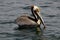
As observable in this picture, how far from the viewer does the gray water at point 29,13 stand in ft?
47.6

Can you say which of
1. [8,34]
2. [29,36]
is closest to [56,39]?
[29,36]

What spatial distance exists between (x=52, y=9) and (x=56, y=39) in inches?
217

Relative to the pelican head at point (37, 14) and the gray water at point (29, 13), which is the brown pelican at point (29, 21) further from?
the gray water at point (29, 13)

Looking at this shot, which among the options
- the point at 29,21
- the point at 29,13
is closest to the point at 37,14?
the point at 29,21

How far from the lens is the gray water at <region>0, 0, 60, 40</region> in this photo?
14.5 m

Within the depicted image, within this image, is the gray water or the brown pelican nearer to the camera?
the gray water

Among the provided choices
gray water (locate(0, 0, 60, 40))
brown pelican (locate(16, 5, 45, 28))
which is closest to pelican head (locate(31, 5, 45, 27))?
brown pelican (locate(16, 5, 45, 28))

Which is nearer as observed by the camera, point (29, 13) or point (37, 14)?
point (37, 14)

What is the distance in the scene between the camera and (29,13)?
18.8 metres

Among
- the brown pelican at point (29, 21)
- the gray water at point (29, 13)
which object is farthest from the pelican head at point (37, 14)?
the gray water at point (29, 13)

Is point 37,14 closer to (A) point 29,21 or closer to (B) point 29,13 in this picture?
(A) point 29,21

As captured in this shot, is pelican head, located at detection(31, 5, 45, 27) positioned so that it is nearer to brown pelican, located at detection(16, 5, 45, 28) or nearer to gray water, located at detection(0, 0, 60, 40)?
brown pelican, located at detection(16, 5, 45, 28)

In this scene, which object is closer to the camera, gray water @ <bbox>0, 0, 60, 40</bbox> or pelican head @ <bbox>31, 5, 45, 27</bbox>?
gray water @ <bbox>0, 0, 60, 40</bbox>

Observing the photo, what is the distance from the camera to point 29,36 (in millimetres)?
14539
